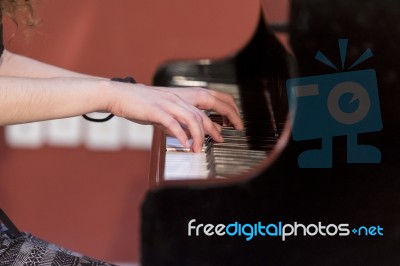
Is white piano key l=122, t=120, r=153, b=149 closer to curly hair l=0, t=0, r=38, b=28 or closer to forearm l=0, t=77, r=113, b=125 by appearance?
curly hair l=0, t=0, r=38, b=28

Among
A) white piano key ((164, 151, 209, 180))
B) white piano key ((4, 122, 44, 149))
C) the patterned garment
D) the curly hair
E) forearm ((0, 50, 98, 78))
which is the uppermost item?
white piano key ((4, 122, 44, 149))

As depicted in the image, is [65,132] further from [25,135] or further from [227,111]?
[227,111]

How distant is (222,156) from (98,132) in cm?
107

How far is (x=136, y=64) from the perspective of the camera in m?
1.90

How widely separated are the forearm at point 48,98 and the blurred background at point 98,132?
0.89 metres

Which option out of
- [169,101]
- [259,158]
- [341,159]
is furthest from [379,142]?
[169,101]

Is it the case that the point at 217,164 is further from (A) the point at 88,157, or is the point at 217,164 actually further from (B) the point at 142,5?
(A) the point at 88,157

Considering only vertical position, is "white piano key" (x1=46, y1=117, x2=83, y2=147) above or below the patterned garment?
above

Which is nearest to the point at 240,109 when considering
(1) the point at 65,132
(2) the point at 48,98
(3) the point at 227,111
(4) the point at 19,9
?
(3) the point at 227,111

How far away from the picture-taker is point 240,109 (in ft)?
3.93

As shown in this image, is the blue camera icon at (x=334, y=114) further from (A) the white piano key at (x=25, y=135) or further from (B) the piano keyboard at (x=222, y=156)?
(A) the white piano key at (x=25, y=135)

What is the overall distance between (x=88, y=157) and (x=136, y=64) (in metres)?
0.36

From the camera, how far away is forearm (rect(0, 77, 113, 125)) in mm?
887

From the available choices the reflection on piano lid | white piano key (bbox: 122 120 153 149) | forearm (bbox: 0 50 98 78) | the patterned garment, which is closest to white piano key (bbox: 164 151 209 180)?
the reflection on piano lid
